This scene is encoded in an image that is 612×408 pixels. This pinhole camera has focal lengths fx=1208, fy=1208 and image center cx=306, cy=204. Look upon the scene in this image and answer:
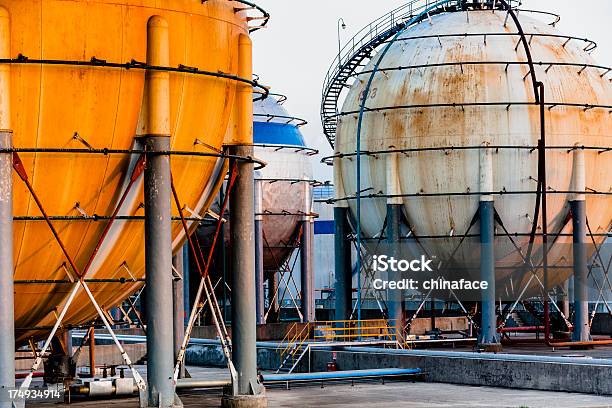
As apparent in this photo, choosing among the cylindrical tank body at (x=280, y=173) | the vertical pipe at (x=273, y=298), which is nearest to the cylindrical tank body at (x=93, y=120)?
the cylindrical tank body at (x=280, y=173)

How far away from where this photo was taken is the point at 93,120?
1798 cm

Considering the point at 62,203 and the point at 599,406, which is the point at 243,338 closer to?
the point at 62,203

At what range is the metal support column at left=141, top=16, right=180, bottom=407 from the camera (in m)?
18.2

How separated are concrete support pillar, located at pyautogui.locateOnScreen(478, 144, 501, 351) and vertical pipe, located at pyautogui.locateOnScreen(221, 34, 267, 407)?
527 inches

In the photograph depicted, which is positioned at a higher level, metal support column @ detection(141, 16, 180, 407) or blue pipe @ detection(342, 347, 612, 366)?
metal support column @ detection(141, 16, 180, 407)

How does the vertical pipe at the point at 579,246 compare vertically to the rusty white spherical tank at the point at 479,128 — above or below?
below

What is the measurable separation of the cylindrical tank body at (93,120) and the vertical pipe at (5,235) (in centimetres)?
23

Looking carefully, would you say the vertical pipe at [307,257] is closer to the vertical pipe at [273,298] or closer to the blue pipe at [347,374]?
the vertical pipe at [273,298]

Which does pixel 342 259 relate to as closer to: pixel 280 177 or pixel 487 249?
pixel 487 249

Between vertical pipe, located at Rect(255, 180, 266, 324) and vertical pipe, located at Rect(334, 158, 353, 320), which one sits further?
vertical pipe, located at Rect(255, 180, 266, 324)

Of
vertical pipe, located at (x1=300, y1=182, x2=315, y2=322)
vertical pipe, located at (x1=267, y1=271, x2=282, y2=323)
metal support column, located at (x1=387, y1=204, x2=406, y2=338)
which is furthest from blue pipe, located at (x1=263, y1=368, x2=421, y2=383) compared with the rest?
vertical pipe, located at (x1=267, y1=271, x2=282, y2=323)

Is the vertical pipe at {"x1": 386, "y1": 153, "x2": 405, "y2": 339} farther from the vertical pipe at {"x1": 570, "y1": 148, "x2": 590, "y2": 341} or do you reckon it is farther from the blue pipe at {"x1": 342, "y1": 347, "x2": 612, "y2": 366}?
the blue pipe at {"x1": 342, "y1": 347, "x2": 612, "y2": 366}

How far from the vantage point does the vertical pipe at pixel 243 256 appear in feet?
66.8

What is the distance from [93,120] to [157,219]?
175 cm
